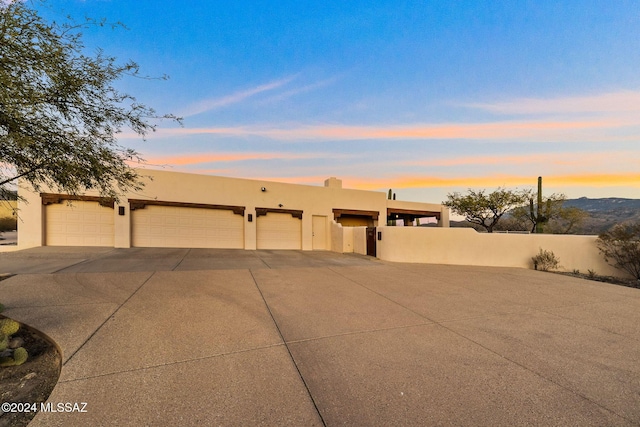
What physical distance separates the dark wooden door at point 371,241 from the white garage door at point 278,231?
5552 mm

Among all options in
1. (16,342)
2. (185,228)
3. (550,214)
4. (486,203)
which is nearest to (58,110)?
(16,342)

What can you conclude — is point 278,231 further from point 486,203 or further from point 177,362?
point 486,203

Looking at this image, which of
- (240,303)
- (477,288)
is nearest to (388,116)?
(477,288)

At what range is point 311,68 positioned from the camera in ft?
40.3

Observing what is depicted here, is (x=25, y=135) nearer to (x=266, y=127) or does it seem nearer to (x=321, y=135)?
(x=266, y=127)

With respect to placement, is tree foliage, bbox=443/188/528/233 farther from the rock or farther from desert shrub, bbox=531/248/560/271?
the rock

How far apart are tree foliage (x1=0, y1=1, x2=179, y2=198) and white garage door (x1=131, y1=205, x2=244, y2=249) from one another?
39.6 feet

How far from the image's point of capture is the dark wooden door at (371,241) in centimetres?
1561

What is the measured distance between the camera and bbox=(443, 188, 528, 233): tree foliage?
80.0ft

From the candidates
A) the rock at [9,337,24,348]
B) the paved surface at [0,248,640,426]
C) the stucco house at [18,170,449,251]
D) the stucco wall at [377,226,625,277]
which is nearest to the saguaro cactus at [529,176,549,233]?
the stucco wall at [377,226,625,277]

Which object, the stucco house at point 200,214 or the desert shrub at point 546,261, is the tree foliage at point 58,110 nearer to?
the stucco house at point 200,214

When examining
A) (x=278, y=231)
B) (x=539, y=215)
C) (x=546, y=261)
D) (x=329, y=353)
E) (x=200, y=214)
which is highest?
(x=200, y=214)

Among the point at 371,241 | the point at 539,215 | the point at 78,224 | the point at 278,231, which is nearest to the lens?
the point at 78,224

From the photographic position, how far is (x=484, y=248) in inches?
510
